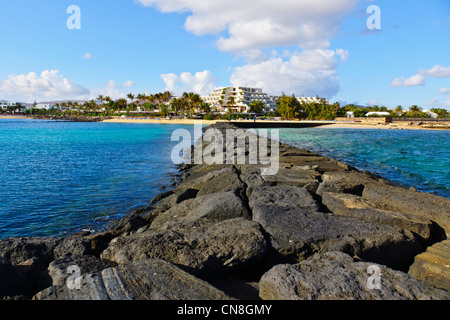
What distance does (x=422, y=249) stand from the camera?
14.1ft

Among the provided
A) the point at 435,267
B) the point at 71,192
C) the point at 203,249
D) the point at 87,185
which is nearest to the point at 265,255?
the point at 203,249

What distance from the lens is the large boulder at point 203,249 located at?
3.62 m

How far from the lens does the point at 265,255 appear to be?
3.99 m

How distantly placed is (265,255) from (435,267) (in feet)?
6.51

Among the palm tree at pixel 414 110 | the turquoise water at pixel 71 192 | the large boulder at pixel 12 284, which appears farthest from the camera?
the palm tree at pixel 414 110

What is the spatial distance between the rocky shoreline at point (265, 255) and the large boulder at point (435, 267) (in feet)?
0.04

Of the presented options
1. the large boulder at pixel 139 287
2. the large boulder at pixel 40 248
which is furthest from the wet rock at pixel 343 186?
the large boulder at pixel 40 248

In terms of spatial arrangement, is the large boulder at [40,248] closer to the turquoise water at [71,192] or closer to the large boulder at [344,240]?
the turquoise water at [71,192]

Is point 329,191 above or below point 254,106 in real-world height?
below

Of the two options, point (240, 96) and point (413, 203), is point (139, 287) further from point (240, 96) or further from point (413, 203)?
A: point (240, 96)

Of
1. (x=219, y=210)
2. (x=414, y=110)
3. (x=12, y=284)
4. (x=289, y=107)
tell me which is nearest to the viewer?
(x=12, y=284)
